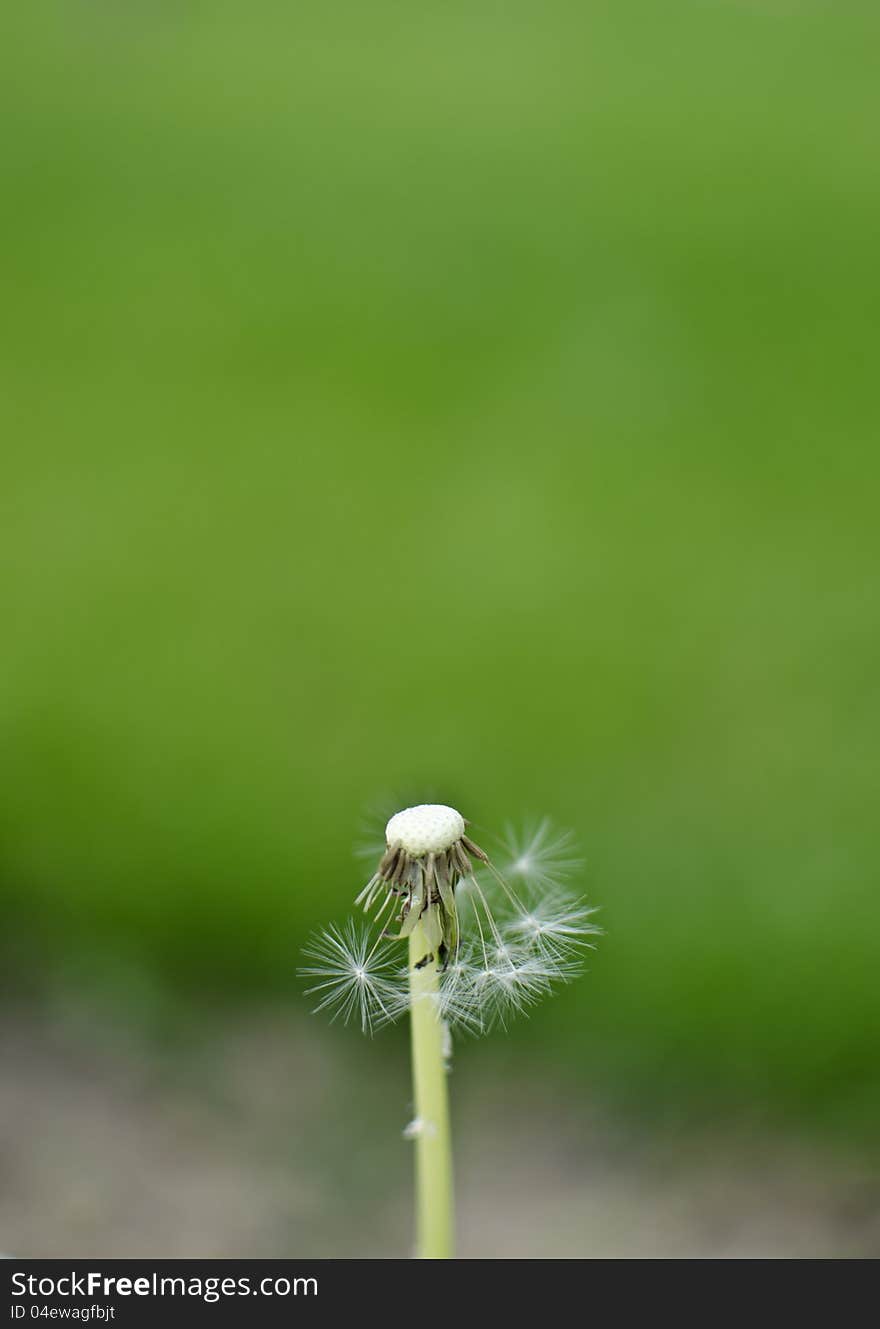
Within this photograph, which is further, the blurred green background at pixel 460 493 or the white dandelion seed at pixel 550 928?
the blurred green background at pixel 460 493

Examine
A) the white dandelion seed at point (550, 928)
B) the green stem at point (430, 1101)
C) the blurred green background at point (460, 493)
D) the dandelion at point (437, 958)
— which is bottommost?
the green stem at point (430, 1101)

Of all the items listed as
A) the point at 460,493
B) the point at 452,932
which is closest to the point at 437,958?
the point at 452,932

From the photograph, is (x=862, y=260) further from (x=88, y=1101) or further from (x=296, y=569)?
(x=88, y=1101)

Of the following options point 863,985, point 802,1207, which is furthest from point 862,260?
point 802,1207

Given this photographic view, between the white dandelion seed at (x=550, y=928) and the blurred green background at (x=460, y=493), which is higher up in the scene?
the blurred green background at (x=460, y=493)

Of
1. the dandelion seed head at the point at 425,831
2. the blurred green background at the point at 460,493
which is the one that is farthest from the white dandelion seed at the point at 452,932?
the blurred green background at the point at 460,493

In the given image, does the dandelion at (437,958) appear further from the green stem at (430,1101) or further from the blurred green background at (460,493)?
the blurred green background at (460,493)

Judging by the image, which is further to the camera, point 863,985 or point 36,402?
point 36,402
